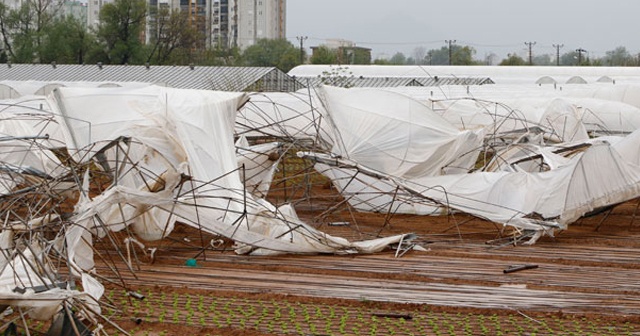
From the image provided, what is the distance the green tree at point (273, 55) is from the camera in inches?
2625

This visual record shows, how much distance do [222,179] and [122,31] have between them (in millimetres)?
40987

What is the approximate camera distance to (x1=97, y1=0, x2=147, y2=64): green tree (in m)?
50.3

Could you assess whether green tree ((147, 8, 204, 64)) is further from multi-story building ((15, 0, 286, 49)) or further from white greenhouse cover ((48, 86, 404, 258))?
white greenhouse cover ((48, 86, 404, 258))

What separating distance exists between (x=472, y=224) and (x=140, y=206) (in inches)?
178

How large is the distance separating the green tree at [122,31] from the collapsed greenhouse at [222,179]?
3476 cm

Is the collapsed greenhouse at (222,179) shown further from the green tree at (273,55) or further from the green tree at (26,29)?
the green tree at (273,55)

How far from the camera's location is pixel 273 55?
247 ft

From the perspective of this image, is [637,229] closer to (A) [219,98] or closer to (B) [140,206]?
(A) [219,98]

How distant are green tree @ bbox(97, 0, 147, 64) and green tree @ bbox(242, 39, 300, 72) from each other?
13.6 m

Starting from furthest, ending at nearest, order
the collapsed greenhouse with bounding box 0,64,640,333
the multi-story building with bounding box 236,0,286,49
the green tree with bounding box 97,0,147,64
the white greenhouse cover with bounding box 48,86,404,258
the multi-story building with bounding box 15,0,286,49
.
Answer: the multi-story building with bounding box 236,0,286,49 < the multi-story building with bounding box 15,0,286,49 < the green tree with bounding box 97,0,147,64 < the white greenhouse cover with bounding box 48,86,404,258 < the collapsed greenhouse with bounding box 0,64,640,333

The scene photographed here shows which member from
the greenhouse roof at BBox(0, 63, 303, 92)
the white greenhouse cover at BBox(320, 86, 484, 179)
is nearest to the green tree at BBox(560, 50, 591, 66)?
the greenhouse roof at BBox(0, 63, 303, 92)

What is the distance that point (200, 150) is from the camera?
11.6m

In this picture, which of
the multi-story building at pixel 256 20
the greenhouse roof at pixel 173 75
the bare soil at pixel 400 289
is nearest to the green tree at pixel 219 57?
the greenhouse roof at pixel 173 75

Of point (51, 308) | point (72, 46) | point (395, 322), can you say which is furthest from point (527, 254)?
point (72, 46)
